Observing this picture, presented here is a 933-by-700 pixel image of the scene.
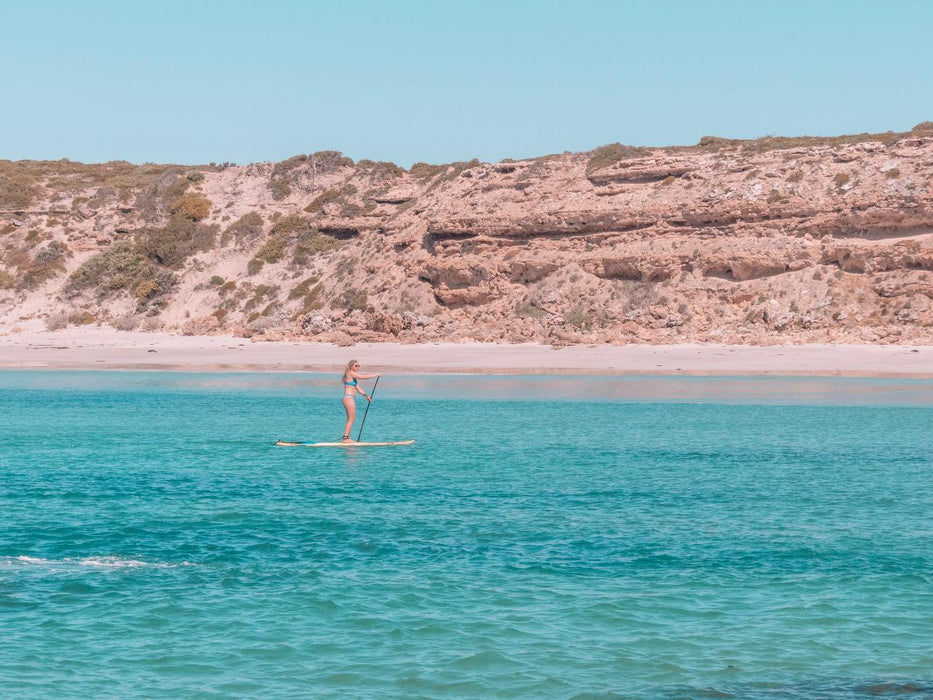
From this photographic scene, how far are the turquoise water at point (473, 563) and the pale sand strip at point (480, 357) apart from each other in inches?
497

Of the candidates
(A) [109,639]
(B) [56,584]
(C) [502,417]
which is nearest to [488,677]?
(A) [109,639]

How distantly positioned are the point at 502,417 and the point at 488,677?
1612cm

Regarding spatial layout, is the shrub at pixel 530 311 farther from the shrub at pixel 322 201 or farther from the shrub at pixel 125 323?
the shrub at pixel 322 201

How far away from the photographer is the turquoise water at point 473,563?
752cm

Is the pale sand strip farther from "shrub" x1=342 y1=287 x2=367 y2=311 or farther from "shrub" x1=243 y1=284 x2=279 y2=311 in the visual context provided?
"shrub" x1=243 y1=284 x2=279 y2=311

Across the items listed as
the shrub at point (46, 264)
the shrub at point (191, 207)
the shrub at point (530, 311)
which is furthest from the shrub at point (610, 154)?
the shrub at point (46, 264)

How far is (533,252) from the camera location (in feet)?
157

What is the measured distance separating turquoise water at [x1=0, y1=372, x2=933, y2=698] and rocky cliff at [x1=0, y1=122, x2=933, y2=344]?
70.5 ft

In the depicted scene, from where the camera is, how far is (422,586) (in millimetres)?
9539

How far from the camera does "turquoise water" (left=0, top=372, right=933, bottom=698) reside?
24.7 feet

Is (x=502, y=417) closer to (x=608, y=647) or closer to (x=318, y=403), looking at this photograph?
(x=318, y=403)

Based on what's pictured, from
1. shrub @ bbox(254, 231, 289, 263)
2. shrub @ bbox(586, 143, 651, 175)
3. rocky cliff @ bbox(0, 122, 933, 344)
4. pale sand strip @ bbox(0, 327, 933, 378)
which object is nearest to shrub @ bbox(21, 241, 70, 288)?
rocky cliff @ bbox(0, 122, 933, 344)

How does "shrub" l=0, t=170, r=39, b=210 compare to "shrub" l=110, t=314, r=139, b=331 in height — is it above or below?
above

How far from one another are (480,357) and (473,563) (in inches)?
1092
